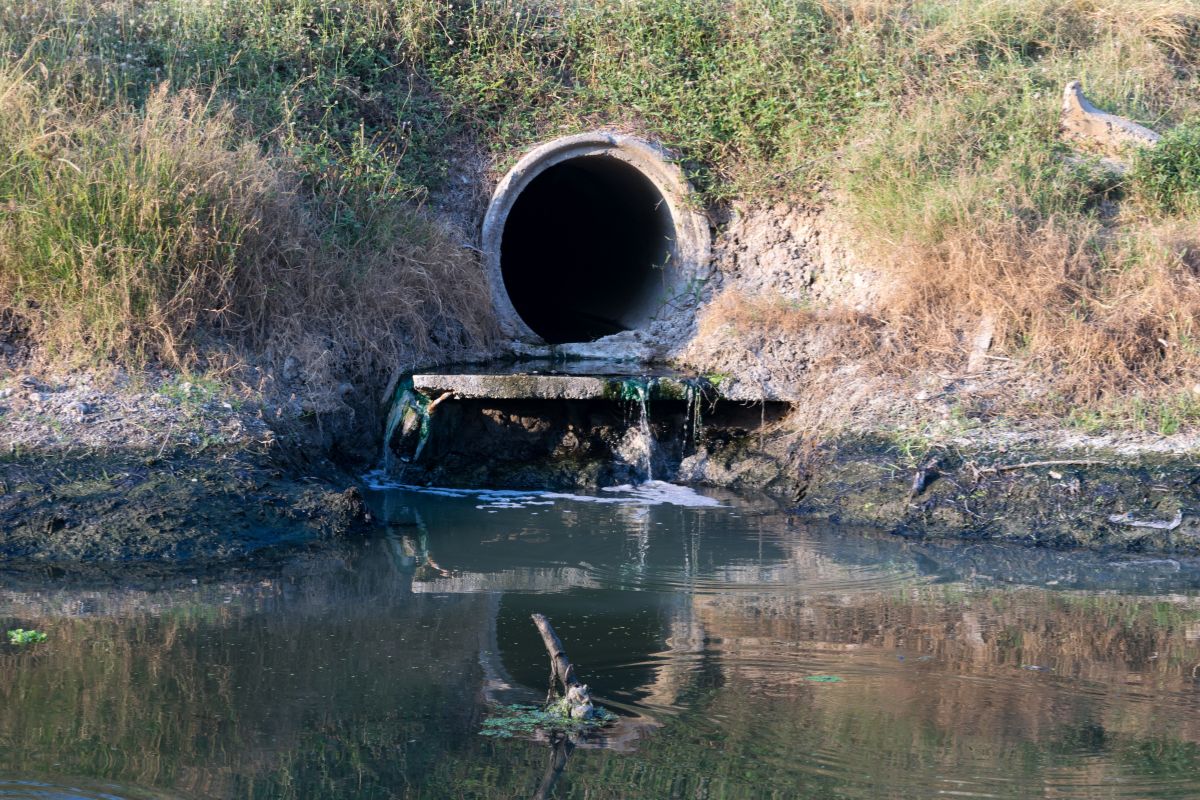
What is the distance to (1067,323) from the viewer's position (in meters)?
7.93

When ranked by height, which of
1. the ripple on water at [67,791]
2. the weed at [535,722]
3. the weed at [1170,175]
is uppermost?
the weed at [1170,175]

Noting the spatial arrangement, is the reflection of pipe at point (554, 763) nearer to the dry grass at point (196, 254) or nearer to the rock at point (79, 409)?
the rock at point (79, 409)

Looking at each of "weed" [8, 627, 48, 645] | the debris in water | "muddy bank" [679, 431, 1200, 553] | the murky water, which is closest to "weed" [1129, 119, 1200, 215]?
"muddy bank" [679, 431, 1200, 553]

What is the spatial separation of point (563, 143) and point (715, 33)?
1994 millimetres

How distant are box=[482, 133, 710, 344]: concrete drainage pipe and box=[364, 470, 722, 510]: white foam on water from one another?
1.80 m

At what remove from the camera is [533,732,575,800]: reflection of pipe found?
3.43 meters

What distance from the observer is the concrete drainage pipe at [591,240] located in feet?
32.0

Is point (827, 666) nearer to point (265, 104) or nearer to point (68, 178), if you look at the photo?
point (68, 178)

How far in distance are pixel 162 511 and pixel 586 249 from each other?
6808 mm

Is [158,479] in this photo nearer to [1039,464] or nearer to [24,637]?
[24,637]

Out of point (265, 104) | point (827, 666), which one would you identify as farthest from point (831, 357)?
point (265, 104)

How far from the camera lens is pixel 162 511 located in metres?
6.32

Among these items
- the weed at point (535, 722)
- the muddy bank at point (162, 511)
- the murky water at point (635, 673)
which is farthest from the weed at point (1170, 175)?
the weed at point (535, 722)

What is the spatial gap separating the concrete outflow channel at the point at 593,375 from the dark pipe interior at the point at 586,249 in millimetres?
23
